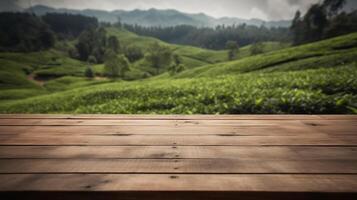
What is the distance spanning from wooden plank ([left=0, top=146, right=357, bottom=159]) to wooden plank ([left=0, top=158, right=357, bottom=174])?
8cm

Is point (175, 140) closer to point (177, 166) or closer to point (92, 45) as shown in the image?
point (177, 166)

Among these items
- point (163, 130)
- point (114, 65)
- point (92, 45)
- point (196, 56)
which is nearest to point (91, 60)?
point (92, 45)

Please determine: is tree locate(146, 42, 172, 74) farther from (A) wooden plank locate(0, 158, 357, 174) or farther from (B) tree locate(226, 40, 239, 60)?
(A) wooden plank locate(0, 158, 357, 174)

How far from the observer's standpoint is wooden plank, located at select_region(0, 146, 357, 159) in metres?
1.96

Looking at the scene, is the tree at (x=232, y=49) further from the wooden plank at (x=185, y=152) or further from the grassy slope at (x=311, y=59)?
the wooden plank at (x=185, y=152)

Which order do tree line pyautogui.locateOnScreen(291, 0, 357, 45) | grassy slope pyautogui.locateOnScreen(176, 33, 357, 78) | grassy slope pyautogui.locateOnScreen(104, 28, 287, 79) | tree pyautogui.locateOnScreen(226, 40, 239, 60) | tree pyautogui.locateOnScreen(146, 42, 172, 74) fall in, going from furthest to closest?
tree pyautogui.locateOnScreen(226, 40, 239, 60) → grassy slope pyautogui.locateOnScreen(104, 28, 287, 79) → tree pyautogui.locateOnScreen(146, 42, 172, 74) → tree line pyautogui.locateOnScreen(291, 0, 357, 45) → grassy slope pyautogui.locateOnScreen(176, 33, 357, 78)

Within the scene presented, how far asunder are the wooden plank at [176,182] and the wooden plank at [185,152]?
33 cm

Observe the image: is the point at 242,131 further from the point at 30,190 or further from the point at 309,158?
the point at 30,190

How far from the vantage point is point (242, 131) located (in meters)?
2.65

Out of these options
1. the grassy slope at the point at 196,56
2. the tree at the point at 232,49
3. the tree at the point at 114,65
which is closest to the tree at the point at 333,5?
the grassy slope at the point at 196,56

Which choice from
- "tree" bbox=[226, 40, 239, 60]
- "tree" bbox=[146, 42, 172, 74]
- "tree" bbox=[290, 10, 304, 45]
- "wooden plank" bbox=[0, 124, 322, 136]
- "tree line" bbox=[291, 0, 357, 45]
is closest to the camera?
"wooden plank" bbox=[0, 124, 322, 136]

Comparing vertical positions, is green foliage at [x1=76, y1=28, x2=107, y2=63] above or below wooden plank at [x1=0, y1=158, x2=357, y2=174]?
below

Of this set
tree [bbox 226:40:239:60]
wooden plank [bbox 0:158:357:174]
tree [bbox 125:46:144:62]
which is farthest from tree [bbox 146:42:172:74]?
wooden plank [bbox 0:158:357:174]

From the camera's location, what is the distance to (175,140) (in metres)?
2.38
